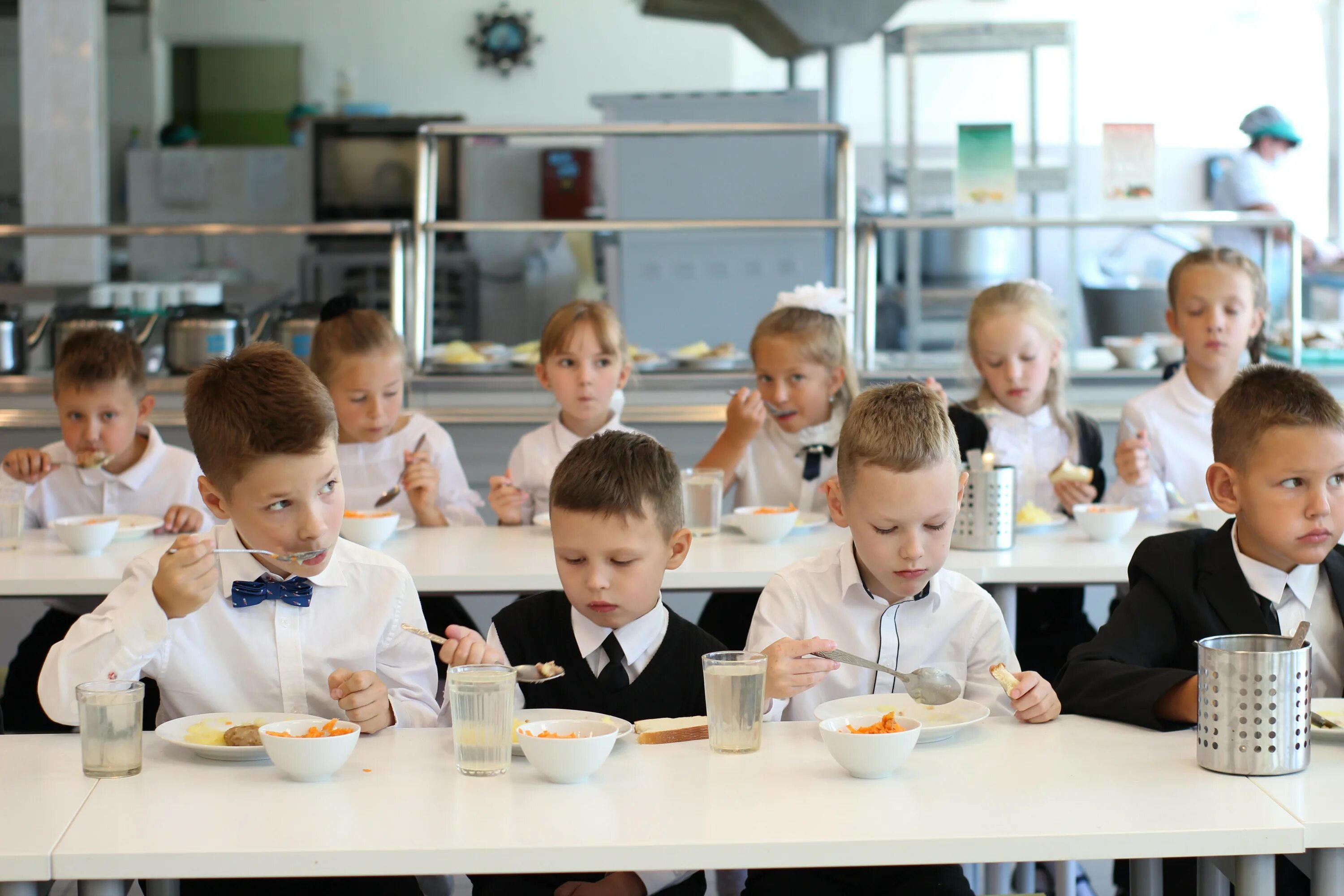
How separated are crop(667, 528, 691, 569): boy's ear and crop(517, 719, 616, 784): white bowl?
0.47m

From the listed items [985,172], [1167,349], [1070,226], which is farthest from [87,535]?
[1167,349]

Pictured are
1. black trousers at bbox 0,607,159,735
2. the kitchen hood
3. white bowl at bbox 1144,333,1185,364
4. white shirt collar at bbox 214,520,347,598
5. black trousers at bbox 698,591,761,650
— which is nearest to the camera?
white shirt collar at bbox 214,520,347,598

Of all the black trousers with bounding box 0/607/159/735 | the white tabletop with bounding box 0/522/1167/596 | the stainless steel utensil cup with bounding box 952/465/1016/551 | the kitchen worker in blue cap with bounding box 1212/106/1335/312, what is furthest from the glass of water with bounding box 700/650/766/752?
the kitchen worker in blue cap with bounding box 1212/106/1335/312

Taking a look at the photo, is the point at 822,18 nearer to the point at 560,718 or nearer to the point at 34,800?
the point at 560,718

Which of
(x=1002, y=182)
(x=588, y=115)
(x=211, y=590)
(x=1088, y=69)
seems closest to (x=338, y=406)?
(x=211, y=590)

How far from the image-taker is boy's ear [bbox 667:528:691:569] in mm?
1823

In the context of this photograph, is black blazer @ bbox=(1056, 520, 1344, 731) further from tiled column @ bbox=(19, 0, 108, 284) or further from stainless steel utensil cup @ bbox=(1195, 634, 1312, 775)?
tiled column @ bbox=(19, 0, 108, 284)

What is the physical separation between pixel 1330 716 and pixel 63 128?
6.72 m

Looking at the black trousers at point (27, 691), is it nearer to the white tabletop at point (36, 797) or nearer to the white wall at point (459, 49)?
the white tabletop at point (36, 797)

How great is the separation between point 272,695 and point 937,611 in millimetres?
849

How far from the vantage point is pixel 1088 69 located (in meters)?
8.41

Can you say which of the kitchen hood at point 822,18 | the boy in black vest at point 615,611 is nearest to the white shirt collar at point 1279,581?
the boy in black vest at point 615,611

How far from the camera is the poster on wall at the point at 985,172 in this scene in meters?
3.79

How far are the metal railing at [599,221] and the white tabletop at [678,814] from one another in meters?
2.40
